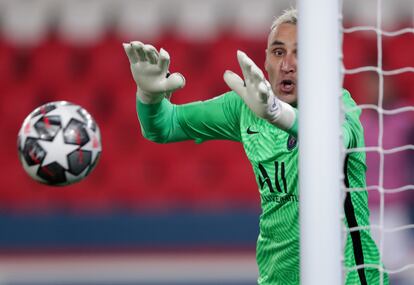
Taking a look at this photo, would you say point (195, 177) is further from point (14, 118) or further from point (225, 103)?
point (225, 103)

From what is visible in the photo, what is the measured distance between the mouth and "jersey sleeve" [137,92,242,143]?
173 mm

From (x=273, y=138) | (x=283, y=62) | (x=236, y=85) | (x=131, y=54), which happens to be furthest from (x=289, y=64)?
(x=236, y=85)

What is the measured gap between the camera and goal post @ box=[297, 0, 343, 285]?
A: 1848mm

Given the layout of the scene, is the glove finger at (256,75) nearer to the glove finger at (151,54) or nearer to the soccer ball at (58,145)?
the glove finger at (151,54)

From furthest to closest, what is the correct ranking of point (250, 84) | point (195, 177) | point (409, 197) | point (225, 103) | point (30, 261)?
point (195, 177), point (30, 261), point (409, 197), point (225, 103), point (250, 84)

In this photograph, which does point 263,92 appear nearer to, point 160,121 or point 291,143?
point 291,143

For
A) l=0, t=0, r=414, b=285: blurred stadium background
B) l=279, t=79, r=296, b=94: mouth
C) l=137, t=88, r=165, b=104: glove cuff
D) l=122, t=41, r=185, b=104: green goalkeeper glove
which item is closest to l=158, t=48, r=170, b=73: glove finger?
l=122, t=41, r=185, b=104: green goalkeeper glove

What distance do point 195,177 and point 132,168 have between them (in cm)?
46

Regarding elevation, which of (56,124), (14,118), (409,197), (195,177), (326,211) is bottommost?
(326,211)

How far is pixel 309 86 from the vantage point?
1874 mm

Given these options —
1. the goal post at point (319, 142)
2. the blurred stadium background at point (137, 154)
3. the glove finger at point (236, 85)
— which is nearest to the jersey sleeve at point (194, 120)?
the glove finger at point (236, 85)

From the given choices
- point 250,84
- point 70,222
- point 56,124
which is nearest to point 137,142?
point 70,222

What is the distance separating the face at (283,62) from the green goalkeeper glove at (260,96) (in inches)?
20.9

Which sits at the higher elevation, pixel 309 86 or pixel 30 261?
pixel 30 261
